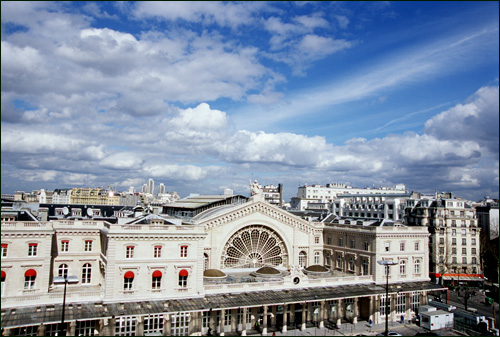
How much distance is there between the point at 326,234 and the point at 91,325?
124 ft

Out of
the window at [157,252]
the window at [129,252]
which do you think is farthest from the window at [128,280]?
the window at [157,252]

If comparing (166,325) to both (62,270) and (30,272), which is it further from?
(62,270)

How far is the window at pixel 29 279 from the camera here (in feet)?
134

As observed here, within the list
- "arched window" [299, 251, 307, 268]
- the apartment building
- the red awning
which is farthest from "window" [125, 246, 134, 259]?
the apartment building

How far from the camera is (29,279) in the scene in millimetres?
41219

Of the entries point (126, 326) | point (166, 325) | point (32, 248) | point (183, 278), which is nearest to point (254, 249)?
point (183, 278)

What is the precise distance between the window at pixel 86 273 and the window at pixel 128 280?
28.8 feet

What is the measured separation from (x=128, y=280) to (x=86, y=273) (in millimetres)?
8940

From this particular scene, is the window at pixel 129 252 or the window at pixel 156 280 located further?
the window at pixel 156 280

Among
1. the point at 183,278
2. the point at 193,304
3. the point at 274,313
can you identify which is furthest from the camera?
the point at 274,313

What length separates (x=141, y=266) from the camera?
143 ft

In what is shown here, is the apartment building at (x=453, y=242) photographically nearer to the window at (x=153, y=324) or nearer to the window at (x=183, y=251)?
the window at (x=183, y=251)

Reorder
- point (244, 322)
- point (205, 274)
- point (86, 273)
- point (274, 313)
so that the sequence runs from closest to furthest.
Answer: point (244, 322) < point (86, 273) < point (274, 313) < point (205, 274)

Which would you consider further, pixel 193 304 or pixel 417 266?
pixel 417 266
